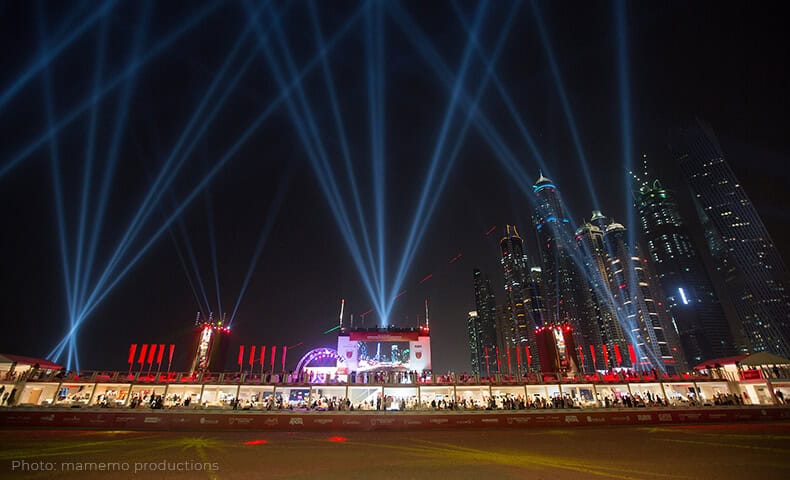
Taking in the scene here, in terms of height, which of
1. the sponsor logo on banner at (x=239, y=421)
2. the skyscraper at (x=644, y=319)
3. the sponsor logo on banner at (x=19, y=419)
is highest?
the skyscraper at (x=644, y=319)

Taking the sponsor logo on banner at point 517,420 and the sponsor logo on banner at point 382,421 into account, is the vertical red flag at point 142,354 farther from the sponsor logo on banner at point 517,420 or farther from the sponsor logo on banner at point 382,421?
the sponsor logo on banner at point 517,420

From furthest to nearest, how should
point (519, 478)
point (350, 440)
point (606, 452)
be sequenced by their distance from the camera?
point (350, 440), point (606, 452), point (519, 478)

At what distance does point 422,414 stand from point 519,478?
18.1 meters

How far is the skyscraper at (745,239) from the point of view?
114 m

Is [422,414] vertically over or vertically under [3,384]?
under

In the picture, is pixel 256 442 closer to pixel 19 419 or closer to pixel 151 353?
pixel 19 419

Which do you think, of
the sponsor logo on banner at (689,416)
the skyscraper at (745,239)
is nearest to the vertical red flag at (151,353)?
the sponsor logo on banner at (689,416)

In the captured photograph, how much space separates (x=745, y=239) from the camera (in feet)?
385

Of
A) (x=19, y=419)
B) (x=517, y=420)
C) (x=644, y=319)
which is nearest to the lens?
(x=19, y=419)

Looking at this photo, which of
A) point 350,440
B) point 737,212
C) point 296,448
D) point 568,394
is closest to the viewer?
point 296,448

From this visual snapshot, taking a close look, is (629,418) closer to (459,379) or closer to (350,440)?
(459,379)

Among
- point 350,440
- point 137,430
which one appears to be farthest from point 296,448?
A: point 137,430

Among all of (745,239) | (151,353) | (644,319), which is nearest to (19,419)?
(151,353)

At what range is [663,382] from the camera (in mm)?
33844
